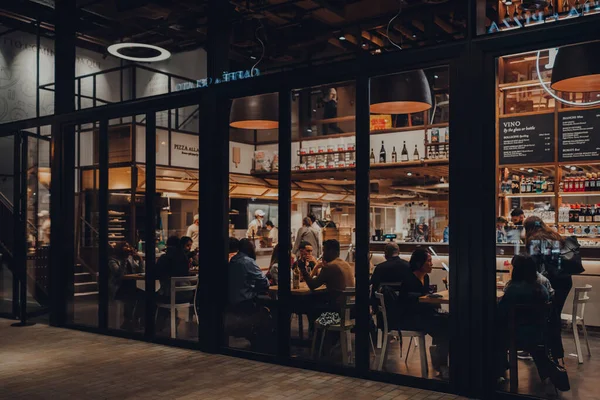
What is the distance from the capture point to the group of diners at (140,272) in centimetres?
775

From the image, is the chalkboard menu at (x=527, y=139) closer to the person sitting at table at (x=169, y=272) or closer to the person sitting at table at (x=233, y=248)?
the person sitting at table at (x=233, y=248)

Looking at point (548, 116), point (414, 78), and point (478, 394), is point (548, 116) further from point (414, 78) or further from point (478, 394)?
point (478, 394)

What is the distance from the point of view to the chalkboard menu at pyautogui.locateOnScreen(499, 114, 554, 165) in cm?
927

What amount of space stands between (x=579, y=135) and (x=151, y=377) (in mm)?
7113

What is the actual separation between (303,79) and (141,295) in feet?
13.0

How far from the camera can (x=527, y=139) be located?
369 inches

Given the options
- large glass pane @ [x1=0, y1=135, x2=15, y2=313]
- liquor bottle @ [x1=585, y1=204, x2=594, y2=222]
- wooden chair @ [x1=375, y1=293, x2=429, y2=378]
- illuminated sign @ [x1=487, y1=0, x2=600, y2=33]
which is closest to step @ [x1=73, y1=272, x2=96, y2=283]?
large glass pane @ [x1=0, y1=135, x2=15, y2=313]

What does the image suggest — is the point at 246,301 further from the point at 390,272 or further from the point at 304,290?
the point at 390,272

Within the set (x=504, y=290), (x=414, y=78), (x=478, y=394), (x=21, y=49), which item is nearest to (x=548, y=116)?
(x=414, y=78)

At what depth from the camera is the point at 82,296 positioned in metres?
11.0

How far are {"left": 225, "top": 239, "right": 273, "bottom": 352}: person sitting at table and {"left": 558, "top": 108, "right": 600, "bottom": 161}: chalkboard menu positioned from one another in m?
5.30

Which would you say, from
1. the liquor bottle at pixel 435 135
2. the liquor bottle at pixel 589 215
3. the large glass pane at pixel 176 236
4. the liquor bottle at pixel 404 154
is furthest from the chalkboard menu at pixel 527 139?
the large glass pane at pixel 176 236

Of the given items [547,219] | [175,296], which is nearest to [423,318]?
[175,296]

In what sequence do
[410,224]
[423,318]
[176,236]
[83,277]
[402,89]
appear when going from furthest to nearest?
1. [410,224]
2. [83,277]
3. [176,236]
4. [402,89]
5. [423,318]
